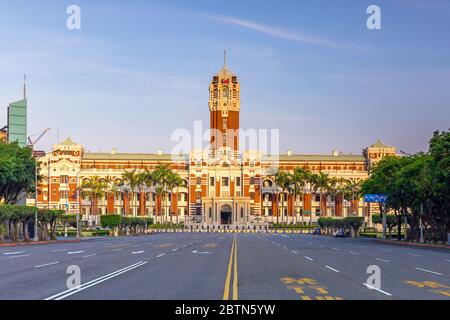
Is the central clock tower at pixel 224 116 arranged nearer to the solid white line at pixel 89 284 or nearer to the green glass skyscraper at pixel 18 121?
the green glass skyscraper at pixel 18 121

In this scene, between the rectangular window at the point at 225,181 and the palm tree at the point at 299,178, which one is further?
the rectangular window at the point at 225,181

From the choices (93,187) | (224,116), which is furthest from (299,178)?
(93,187)

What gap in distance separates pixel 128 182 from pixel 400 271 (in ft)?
493

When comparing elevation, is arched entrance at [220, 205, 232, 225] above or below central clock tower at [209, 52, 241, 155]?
below

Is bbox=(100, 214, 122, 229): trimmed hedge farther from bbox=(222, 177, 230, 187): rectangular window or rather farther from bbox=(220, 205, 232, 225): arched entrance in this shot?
bbox=(222, 177, 230, 187): rectangular window

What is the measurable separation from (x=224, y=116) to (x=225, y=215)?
27.7 m

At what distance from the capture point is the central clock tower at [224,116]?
19612cm

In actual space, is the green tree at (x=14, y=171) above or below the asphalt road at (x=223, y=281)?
above

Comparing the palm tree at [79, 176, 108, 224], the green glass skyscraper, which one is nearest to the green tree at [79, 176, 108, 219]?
the palm tree at [79, 176, 108, 224]

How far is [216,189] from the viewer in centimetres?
19075

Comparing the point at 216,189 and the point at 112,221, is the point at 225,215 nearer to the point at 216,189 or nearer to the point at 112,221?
the point at 216,189

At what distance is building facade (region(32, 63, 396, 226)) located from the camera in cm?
18388

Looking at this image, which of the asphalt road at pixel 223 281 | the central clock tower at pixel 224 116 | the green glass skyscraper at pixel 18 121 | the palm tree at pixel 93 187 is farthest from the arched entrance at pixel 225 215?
the asphalt road at pixel 223 281
